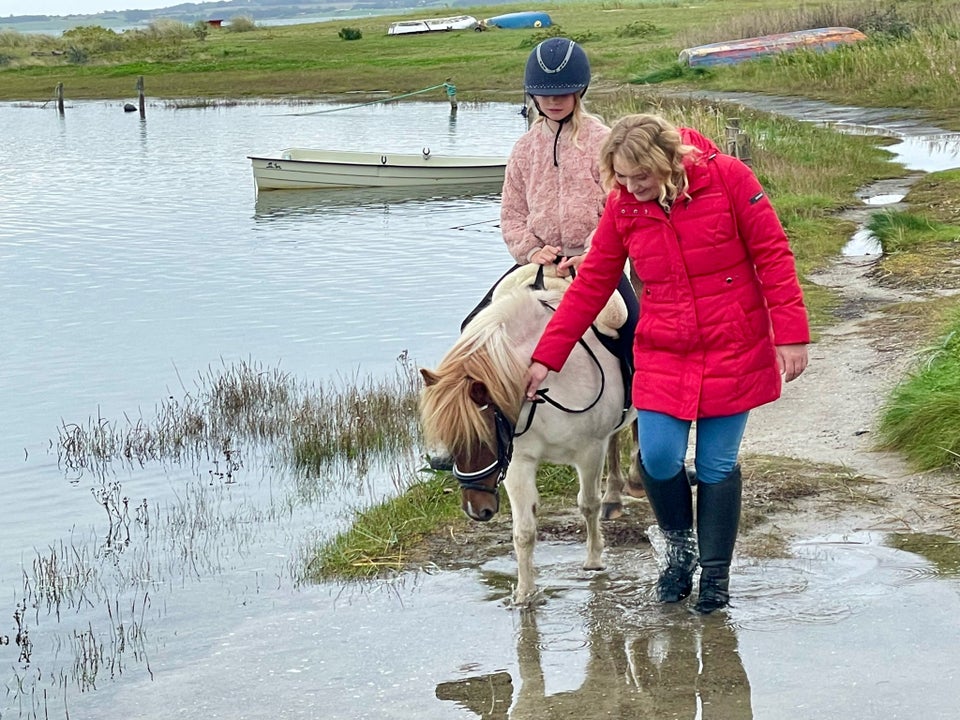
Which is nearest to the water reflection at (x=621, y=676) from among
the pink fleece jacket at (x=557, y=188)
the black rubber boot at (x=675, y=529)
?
the black rubber boot at (x=675, y=529)

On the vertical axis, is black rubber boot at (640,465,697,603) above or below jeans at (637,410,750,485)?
below

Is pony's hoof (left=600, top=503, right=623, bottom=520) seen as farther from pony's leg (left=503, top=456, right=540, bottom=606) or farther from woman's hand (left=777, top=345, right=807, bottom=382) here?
woman's hand (left=777, top=345, right=807, bottom=382)

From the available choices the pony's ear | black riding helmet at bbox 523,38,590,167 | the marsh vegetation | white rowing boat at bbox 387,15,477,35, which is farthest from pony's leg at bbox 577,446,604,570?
white rowing boat at bbox 387,15,477,35

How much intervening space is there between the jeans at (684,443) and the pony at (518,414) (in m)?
0.44

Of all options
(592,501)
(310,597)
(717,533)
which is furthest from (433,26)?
(717,533)

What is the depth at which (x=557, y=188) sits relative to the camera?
556 centimetres

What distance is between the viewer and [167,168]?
99.9 ft

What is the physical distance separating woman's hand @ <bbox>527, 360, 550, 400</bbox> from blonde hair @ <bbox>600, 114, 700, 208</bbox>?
80 cm

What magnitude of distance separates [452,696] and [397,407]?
17.3ft

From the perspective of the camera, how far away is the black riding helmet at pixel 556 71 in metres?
5.31

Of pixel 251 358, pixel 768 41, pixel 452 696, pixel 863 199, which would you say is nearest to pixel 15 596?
pixel 452 696

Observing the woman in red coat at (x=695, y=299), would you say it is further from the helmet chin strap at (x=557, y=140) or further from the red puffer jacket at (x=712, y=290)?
the helmet chin strap at (x=557, y=140)

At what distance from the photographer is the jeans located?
4719 mm

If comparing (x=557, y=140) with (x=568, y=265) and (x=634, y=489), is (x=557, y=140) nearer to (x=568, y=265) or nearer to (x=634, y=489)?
(x=568, y=265)
